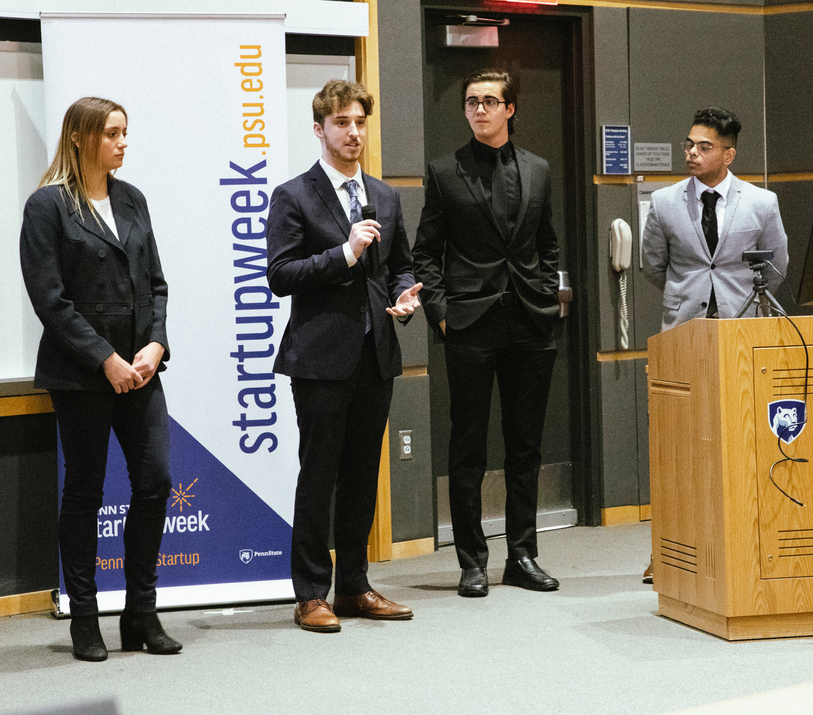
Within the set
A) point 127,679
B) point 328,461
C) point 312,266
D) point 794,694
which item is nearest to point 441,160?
point 312,266

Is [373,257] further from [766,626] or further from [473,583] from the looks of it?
[766,626]

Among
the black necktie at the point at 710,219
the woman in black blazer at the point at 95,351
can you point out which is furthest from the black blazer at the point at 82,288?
the black necktie at the point at 710,219

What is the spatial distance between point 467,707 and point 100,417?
1390 millimetres

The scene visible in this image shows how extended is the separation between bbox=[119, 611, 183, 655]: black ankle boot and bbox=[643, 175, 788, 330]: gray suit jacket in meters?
2.13

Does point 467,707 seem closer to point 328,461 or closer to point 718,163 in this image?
point 328,461

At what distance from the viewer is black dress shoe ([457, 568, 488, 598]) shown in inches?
146

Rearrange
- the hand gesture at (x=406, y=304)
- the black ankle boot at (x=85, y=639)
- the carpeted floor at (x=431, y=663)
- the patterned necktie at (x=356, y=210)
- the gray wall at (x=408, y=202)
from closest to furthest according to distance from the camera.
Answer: the carpeted floor at (x=431, y=663) < the black ankle boot at (x=85, y=639) < the hand gesture at (x=406, y=304) < the patterned necktie at (x=356, y=210) < the gray wall at (x=408, y=202)

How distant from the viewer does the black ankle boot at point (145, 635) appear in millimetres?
3137

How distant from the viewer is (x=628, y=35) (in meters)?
4.99

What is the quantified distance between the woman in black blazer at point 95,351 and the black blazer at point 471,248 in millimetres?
1070

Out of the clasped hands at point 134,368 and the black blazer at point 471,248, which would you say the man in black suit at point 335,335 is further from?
the clasped hands at point 134,368

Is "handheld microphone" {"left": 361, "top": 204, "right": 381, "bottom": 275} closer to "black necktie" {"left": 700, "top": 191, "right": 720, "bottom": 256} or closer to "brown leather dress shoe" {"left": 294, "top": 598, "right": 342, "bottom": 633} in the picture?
"brown leather dress shoe" {"left": 294, "top": 598, "right": 342, "bottom": 633}

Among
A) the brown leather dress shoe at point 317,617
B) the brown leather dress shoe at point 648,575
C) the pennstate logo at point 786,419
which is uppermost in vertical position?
the pennstate logo at point 786,419

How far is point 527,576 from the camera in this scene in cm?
382
